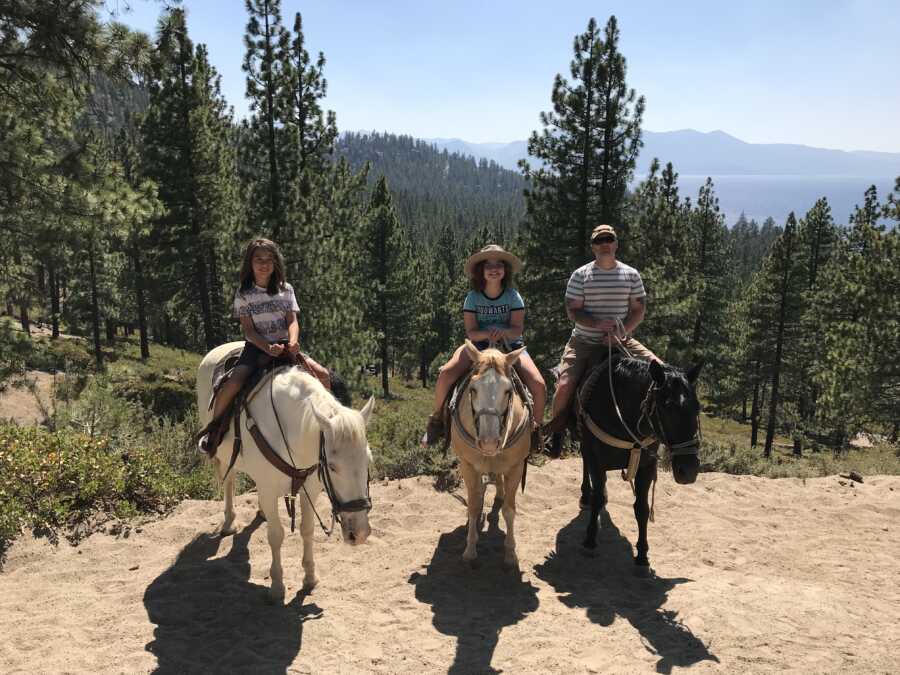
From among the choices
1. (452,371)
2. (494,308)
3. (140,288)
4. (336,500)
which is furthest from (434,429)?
(140,288)

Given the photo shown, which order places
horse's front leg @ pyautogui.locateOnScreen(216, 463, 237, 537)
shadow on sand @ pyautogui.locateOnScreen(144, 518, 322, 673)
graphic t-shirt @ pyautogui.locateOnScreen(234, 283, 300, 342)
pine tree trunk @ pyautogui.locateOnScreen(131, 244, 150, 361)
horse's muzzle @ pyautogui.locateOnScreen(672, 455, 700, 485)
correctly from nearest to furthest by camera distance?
shadow on sand @ pyautogui.locateOnScreen(144, 518, 322, 673)
horse's muzzle @ pyautogui.locateOnScreen(672, 455, 700, 485)
graphic t-shirt @ pyautogui.locateOnScreen(234, 283, 300, 342)
horse's front leg @ pyautogui.locateOnScreen(216, 463, 237, 537)
pine tree trunk @ pyautogui.locateOnScreen(131, 244, 150, 361)

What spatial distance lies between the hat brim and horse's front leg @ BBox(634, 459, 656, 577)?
2.86 m

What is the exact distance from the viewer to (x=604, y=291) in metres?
6.65

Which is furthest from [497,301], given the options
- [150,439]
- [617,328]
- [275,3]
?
[275,3]

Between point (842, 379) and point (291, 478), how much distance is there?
16210 mm

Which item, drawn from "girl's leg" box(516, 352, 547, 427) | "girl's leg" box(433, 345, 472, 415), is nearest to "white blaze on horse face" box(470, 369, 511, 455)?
"girl's leg" box(433, 345, 472, 415)

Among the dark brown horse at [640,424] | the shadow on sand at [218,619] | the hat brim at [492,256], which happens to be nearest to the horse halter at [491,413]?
the dark brown horse at [640,424]

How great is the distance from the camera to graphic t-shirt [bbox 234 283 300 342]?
5812mm

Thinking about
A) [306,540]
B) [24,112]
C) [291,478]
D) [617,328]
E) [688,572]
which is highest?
[24,112]

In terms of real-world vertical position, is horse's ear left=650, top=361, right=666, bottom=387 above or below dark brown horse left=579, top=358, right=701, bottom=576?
above

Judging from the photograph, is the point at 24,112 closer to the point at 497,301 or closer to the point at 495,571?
the point at 497,301

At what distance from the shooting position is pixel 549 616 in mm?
5324

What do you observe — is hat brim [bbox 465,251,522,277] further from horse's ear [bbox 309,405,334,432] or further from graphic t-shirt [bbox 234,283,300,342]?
horse's ear [bbox 309,405,334,432]

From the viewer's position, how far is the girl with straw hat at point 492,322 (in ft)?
20.8
